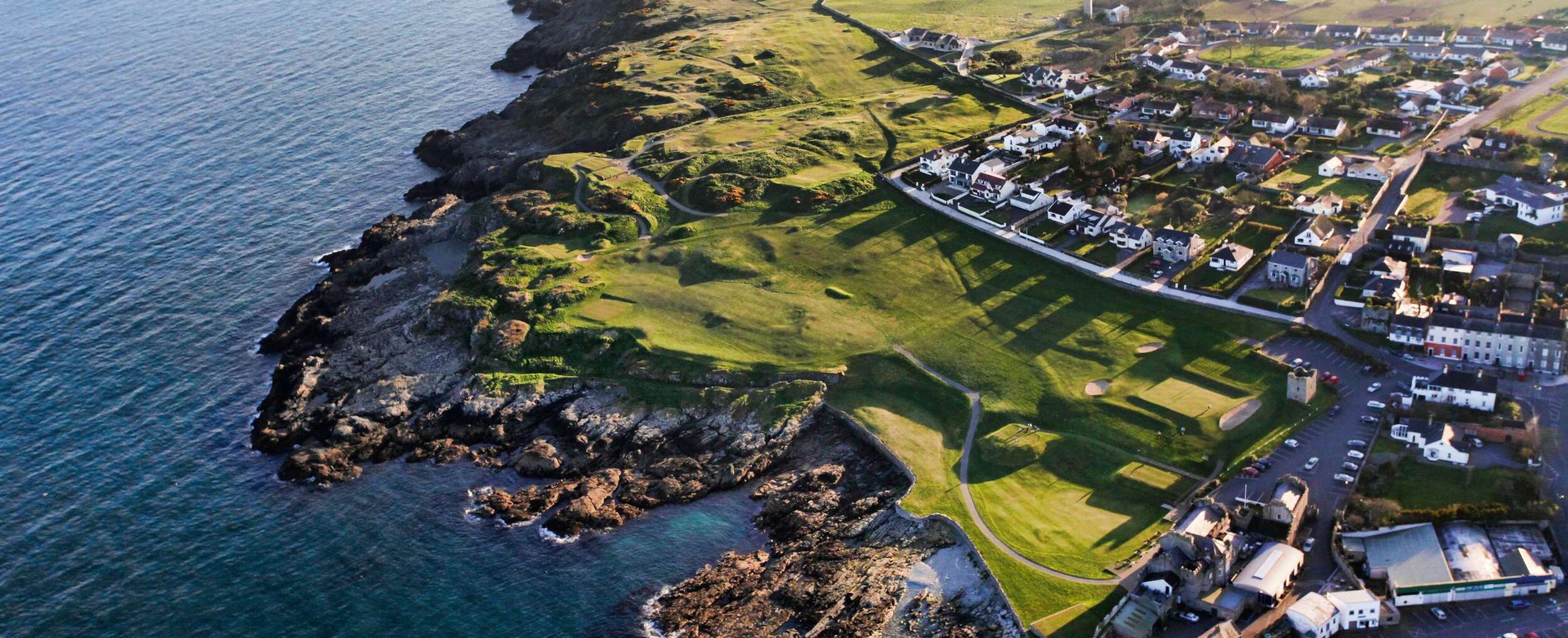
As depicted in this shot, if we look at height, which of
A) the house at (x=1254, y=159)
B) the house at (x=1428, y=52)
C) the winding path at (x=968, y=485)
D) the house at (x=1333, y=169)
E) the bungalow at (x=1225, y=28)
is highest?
the bungalow at (x=1225, y=28)

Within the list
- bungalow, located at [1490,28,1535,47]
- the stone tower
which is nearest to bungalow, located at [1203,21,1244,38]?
bungalow, located at [1490,28,1535,47]

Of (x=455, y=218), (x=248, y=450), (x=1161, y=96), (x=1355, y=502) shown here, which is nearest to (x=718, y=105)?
(x=455, y=218)

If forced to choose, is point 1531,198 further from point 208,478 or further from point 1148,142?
point 208,478

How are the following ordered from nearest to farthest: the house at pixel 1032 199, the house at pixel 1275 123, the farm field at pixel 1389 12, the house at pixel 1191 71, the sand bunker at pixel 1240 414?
the sand bunker at pixel 1240 414, the house at pixel 1032 199, the house at pixel 1275 123, the house at pixel 1191 71, the farm field at pixel 1389 12

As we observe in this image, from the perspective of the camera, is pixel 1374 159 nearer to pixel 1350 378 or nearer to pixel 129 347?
pixel 1350 378

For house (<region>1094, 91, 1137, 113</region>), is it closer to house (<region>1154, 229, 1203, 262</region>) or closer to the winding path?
house (<region>1154, 229, 1203, 262</region>)

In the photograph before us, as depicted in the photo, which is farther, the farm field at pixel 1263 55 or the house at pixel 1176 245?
the farm field at pixel 1263 55

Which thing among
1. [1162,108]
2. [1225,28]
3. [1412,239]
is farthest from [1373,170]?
[1225,28]

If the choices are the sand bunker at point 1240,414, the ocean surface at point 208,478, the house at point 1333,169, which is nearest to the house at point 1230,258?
the sand bunker at point 1240,414

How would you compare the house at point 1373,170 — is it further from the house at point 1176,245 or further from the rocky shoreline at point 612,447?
the rocky shoreline at point 612,447
